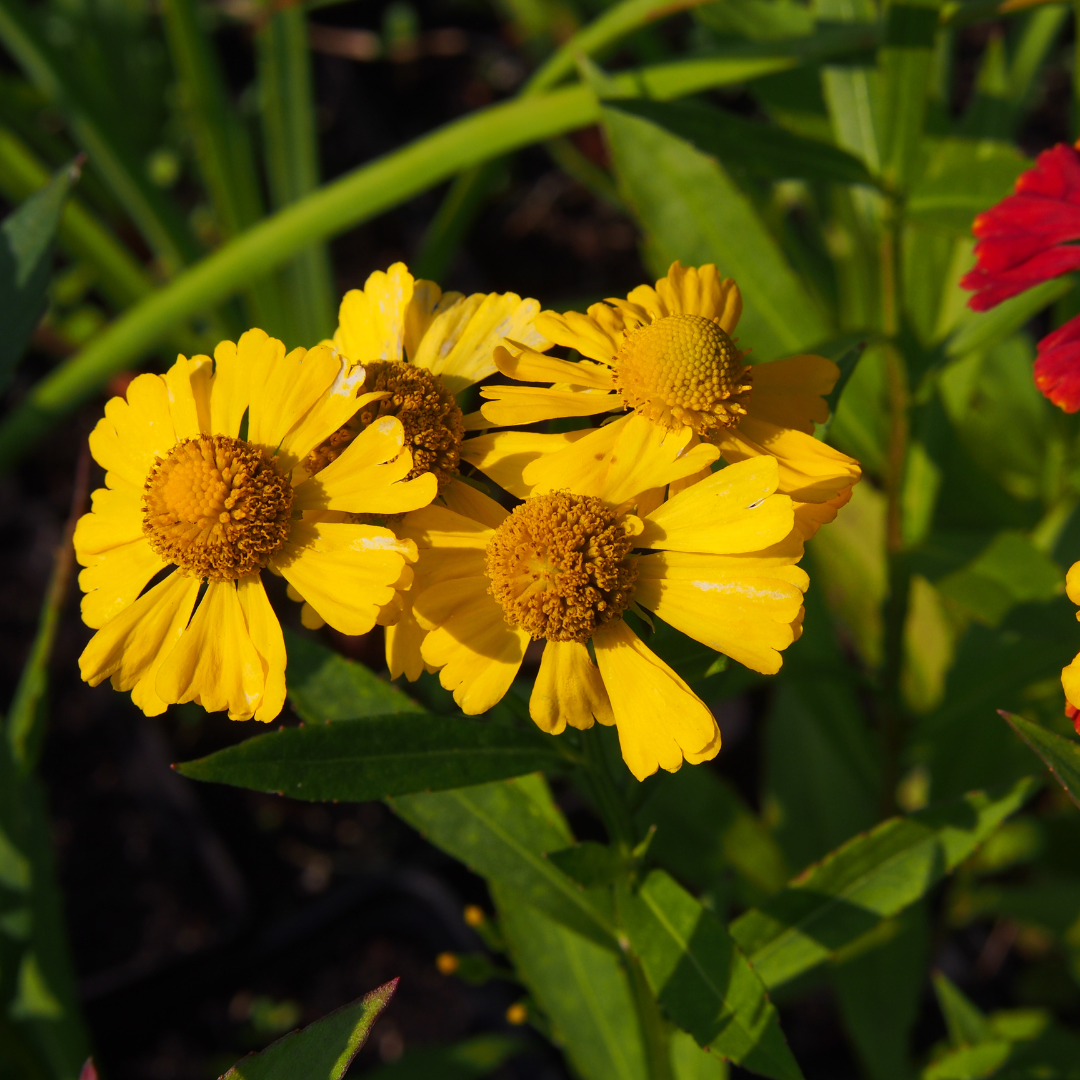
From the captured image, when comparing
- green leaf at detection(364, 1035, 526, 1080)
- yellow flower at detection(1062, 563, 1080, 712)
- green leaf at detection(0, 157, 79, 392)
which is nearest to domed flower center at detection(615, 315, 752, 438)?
yellow flower at detection(1062, 563, 1080, 712)

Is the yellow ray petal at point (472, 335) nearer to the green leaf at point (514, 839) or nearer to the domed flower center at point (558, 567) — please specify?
the domed flower center at point (558, 567)

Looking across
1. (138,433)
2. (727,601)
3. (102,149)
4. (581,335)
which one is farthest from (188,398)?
(102,149)

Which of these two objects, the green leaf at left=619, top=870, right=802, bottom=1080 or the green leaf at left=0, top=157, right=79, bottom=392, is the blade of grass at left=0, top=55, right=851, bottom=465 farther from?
the green leaf at left=619, top=870, right=802, bottom=1080

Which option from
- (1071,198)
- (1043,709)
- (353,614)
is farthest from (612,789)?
(1043,709)

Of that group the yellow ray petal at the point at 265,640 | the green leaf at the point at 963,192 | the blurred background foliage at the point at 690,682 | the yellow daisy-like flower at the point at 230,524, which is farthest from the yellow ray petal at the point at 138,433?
the green leaf at the point at 963,192

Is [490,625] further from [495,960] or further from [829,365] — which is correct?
[495,960]
